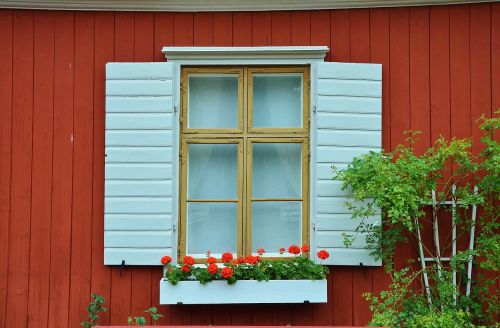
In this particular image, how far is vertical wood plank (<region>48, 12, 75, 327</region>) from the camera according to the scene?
4.81 meters

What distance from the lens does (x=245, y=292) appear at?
4547 mm

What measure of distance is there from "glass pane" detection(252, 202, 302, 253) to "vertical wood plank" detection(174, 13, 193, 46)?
133 cm

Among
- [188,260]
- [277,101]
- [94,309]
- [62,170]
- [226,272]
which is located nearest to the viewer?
[226,272]

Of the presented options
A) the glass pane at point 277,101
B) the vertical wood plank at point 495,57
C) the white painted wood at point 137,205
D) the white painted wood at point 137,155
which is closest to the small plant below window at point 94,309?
the white painted wood at point 137,205

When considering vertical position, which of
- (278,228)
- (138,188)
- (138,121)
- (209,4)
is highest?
(209,4)

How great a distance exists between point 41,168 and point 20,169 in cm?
16

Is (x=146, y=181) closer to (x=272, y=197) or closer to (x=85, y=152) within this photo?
(x=85, y=152)

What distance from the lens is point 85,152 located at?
485 cm

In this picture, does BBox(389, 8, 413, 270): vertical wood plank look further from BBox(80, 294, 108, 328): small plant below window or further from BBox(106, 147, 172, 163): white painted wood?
BBox(80, 294, 108, 328): small plant below window

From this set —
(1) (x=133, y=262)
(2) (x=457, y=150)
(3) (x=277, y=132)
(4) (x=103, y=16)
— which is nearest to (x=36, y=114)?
(4) (x=103, y=16)

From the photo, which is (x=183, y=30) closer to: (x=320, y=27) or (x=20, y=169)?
(x=320, y=27)

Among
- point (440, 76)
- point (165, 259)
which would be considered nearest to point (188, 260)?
point (165, 259)

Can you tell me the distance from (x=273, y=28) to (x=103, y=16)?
50.5 inches

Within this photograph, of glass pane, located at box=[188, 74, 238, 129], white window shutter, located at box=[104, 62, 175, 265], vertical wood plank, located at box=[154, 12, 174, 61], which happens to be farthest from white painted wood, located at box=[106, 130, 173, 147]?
vertical wood plank, located at box=[154, 12, 174, 61]
